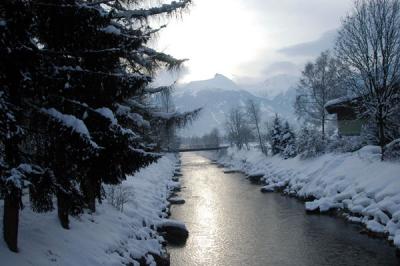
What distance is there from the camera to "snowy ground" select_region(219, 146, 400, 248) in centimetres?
1551

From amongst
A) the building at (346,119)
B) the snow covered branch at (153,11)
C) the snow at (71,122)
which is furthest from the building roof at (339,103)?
Answer: the snow at (71,122)

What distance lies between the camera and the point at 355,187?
19484 mm

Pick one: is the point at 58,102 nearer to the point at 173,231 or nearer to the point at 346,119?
the point at 173,231

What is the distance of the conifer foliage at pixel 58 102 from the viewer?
6113mm

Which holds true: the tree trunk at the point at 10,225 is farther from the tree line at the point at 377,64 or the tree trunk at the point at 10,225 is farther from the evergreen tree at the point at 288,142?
the evergreen tree at the point at 288,142

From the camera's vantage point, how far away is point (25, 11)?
6.22 m

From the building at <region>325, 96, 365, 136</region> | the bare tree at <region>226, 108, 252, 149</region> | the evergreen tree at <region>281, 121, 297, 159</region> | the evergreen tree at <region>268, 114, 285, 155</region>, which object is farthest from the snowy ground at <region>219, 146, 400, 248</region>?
the bare tree at <region>226, 108, 252, 149</region>

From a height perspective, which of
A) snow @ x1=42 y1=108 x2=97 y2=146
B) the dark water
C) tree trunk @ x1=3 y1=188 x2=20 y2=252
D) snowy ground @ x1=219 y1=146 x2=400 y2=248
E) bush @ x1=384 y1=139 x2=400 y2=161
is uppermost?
snow @ x1=42 y1=108 x2=97 y2=146

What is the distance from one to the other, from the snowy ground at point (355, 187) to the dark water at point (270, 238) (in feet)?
2.34

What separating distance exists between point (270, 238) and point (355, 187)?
626 centimetres

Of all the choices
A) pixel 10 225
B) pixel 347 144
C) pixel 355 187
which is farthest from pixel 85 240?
pixel 347 144

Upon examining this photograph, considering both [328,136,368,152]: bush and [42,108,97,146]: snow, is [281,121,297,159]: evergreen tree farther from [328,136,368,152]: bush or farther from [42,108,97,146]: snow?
[42,108,97,146]: snow

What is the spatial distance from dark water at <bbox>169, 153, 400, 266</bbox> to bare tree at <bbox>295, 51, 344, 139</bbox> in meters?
19.9

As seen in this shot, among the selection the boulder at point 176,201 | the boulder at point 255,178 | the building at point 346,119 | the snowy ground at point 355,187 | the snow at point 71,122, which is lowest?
the boulder at point 176,201
